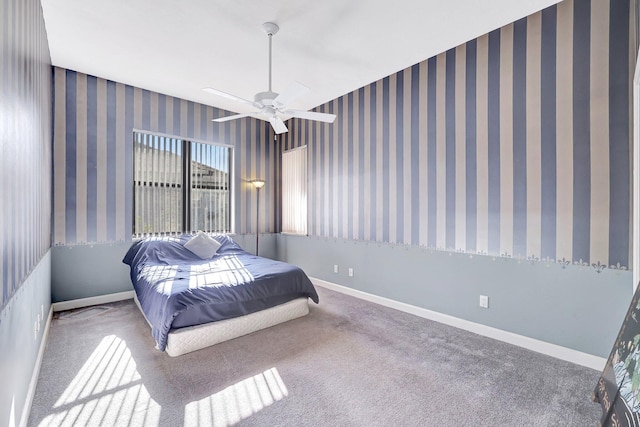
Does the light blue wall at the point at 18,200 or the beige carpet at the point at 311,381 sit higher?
the light blue wall at the point at 18,200

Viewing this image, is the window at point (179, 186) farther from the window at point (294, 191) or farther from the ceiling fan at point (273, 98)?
the ceiling fan at point (273, 98)

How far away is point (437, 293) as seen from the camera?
10.5 feet

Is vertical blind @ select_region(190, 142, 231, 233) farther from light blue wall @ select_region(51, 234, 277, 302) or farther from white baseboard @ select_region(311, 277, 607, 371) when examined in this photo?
white baseboard @ select_region(311, 277, 607, 371)

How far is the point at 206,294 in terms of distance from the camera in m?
2.55

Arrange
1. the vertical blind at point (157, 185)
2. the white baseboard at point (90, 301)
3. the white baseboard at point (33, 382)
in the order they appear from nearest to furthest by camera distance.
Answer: the white baseboard at point (33, 382) < the white baseboard at point (90, 301) < the vertical blind at point (157, 185)

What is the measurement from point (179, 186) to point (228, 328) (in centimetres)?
266

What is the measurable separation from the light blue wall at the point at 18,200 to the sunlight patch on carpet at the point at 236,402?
0.83 meters

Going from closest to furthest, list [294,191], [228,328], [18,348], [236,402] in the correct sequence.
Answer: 1. [18,348]
2. [236,402]
3. [228,328]
4. [294,191]

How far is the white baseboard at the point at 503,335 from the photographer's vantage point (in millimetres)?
2297

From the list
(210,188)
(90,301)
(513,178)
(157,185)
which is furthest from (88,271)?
(513,178)

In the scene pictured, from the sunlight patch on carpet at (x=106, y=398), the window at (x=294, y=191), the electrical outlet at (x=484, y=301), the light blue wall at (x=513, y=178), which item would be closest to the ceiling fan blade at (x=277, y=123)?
the light blue wall at (x=513, y=178)

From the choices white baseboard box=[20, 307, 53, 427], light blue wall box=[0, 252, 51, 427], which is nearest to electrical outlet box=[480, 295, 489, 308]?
light blue wall box=[0, 252, 51, 427]

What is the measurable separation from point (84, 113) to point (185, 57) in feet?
5.27

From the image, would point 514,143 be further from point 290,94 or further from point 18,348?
point 18,348
